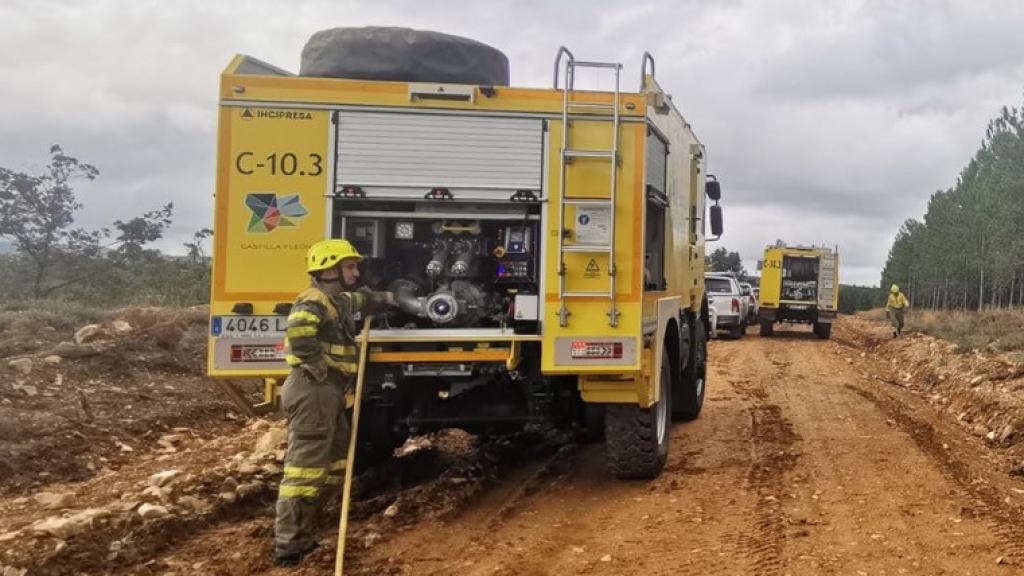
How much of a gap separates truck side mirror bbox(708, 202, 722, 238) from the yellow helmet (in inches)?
254

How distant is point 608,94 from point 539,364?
1995 mm

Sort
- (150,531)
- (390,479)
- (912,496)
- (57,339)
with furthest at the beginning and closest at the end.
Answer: (57,339)
(390,479)
(912,496)
(150,531)

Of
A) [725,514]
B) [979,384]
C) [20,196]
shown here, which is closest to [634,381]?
[725,514]

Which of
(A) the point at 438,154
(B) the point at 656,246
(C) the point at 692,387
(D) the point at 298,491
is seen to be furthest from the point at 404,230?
(C) the point at 692,387

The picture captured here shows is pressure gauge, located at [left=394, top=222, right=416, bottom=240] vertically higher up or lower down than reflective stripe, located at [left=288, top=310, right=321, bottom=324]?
higher up

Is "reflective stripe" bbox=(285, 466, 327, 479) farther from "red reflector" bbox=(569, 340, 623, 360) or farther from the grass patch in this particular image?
the grass patch

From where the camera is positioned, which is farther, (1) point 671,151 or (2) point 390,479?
(1) point 671,151

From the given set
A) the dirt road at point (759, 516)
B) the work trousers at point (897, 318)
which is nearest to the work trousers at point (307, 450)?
the dirt road at point (759, 516)

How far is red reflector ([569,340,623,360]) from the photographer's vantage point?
5750mm

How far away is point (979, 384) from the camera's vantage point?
12.6 metres

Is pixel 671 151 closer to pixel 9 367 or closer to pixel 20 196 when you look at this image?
pixel 9 367

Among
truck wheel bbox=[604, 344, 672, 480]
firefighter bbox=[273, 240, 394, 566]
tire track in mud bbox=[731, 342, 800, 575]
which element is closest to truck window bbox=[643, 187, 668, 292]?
truck wheel bbox=[604, 344, 672, 480]

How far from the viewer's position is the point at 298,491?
4898mm

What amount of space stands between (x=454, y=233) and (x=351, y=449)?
5.90 feet
